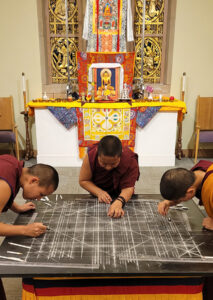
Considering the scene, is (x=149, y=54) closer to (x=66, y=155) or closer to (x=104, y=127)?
(x=104, y=127)

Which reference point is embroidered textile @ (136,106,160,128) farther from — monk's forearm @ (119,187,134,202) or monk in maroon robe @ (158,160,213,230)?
monk in maroon robe @ (158,160,213,230)

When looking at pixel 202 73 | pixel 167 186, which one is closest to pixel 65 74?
pixel 202 73

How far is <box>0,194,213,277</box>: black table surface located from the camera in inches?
49.1

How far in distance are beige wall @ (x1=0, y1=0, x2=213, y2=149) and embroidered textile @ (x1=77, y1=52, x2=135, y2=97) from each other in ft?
2.43

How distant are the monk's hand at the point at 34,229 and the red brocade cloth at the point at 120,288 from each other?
0.74 feet

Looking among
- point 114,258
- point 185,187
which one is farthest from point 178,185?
point 114,258

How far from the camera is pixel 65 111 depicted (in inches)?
167

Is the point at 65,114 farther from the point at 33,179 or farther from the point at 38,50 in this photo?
the point at 33,179

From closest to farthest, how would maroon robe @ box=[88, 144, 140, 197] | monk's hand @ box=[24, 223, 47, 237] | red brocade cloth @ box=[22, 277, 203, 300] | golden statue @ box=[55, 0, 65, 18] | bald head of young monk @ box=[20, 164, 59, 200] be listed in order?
1. red brocade cloth @ box=[22, 277, 203, 300]
2. monk's hand @ box=[24, 223, 47, 237]
3. bald head of young monk @ box=[20, 164, 59, 200]
4. maroon robe @ box=[88, 144, 140, 197]
5. golden statue @ box=[55, 0, 65, 18]

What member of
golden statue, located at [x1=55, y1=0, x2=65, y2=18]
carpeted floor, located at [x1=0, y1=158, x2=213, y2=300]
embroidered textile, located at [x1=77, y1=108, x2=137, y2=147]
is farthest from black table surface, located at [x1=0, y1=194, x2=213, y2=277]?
golden statue, located at [x1=55, y1=0, x2=65, y2=18]

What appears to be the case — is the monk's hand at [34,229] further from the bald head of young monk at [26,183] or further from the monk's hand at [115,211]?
the monk's hand at [115,211]

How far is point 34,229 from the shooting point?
148cm

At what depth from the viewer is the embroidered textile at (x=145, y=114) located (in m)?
4.28

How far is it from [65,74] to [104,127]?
1351 millimetres
